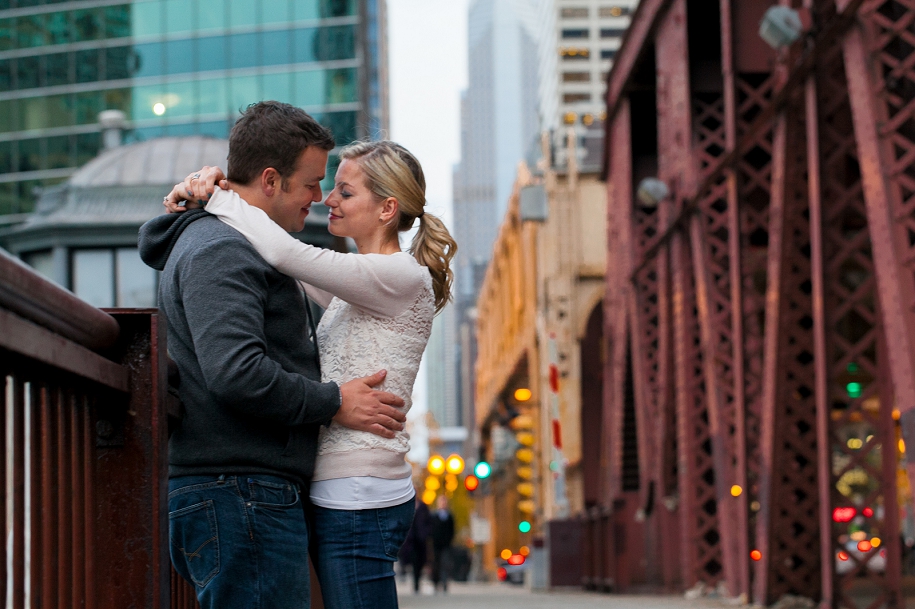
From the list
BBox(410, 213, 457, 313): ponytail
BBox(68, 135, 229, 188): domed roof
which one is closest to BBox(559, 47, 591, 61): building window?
BBox(68, 135, 229, 188): domed roof

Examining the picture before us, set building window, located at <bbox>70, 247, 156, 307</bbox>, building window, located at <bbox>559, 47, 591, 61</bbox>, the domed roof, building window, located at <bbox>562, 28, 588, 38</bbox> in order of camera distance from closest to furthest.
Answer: building window, located at <bbox>70, 247, 156, 307</bbox> → the domed roof → building window, located at <bbox>559, 47, 591, 61</bbox> → building window, located at <bbox>562, 28, 588, 38</bbox>

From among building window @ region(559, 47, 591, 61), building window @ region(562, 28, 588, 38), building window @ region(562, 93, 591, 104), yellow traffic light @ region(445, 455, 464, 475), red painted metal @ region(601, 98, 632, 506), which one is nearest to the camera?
red painted metal @ region(601, 98, 632, 506)

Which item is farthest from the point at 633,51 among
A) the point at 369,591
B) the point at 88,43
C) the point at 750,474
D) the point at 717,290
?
the point at 88,43

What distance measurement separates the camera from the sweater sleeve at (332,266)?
3.58 metres

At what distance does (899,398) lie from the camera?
8602mm

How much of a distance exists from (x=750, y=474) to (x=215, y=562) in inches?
473

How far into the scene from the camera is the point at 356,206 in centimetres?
399

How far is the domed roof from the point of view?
1493cm

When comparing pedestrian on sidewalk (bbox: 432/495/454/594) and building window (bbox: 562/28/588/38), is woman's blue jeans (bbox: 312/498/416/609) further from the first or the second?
building window (bbox: 562/28/588/38)

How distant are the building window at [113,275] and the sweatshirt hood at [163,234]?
9176 millimetres

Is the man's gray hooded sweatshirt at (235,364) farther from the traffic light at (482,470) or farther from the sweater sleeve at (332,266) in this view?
the traffic light at (482,470)

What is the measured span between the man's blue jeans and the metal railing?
0.52ft

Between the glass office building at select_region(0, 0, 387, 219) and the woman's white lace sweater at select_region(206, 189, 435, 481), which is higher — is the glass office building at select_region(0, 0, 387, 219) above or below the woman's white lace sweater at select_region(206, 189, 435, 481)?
above

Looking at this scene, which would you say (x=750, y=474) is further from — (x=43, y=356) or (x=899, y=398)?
(x=43, y=356)
